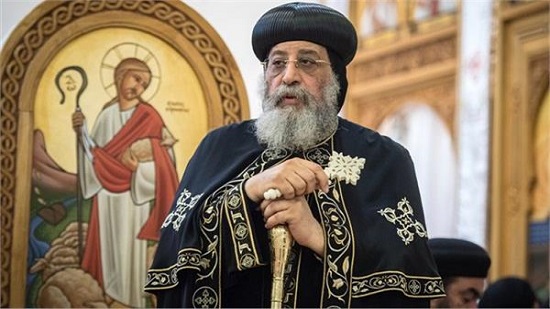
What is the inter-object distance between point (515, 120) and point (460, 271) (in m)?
6.97

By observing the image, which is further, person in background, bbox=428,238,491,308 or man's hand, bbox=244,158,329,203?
person in background, bbox=428,238,491,308

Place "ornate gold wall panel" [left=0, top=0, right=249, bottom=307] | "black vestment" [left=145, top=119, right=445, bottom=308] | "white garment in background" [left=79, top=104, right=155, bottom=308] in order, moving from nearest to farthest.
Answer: "black vestment" [left=145, top=119, right=445, bottom=308] → "ornate gold wall panel" [left=0, top=0, right=249, bottom=307] → "white garment in background" [left=79, top=104, right=155, bottom=308]

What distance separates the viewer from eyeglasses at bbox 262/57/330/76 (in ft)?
12.0

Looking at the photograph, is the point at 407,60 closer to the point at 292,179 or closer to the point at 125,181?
the point at 125,181

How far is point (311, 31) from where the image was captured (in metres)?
3.68

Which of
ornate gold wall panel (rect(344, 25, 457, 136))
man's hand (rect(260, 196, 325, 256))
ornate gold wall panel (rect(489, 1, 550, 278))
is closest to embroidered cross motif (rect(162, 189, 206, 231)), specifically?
man's hand (rect(260, 196, 325, 256))

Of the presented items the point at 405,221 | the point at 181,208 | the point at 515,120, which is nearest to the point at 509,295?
the point at 405,221

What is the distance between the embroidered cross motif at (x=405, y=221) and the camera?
3.58 meters

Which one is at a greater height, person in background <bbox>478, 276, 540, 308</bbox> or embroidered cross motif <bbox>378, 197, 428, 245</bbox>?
person in background <bbox>478, 276, 540, 308</bbox>

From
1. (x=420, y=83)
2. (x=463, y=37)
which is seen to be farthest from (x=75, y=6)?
(x=420, y=83)

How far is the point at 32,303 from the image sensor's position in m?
4.17

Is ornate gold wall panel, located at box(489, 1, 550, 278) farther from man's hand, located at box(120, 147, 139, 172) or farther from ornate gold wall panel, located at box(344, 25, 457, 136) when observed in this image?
man's hand, located at box(120, 147, 139, 172)

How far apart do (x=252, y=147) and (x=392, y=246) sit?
482 millimetres

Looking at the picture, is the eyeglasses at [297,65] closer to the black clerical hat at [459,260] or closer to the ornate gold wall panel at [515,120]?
the black clerical hat at [459,260]
